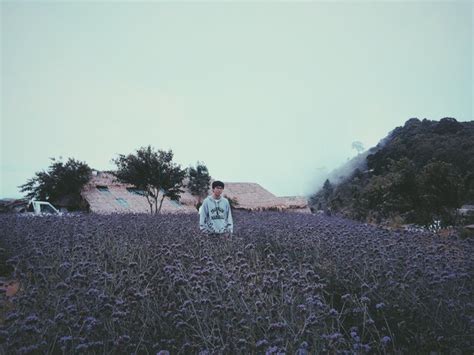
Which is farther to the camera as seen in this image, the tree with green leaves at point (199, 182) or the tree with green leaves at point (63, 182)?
the tree with green leaves at point (199, 182)

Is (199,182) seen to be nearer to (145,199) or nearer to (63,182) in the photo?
(145,199)

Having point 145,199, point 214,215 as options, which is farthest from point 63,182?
point 214,215

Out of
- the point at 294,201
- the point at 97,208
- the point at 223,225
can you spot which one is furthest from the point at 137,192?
the point at 223,225

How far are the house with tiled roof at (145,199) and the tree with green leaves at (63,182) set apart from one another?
2.51 feet

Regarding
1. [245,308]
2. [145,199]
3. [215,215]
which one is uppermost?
[145,199]

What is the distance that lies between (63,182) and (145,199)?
644 cm

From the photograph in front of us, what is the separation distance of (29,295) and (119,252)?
1610mm

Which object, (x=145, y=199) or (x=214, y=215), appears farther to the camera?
(x=145, y=199)

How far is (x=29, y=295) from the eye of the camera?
305cm

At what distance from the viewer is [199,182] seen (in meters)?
34.6

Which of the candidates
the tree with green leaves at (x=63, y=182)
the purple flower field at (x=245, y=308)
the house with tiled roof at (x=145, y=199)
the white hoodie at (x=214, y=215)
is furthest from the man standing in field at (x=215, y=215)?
the tree with green leaves at (x=63, y=182)

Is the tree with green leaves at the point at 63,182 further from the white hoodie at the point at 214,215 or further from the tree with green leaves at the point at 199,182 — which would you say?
the white hoodie at the point at 214,215

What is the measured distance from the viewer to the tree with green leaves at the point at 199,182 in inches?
1356

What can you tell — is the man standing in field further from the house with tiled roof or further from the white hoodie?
the house with tiled roof
